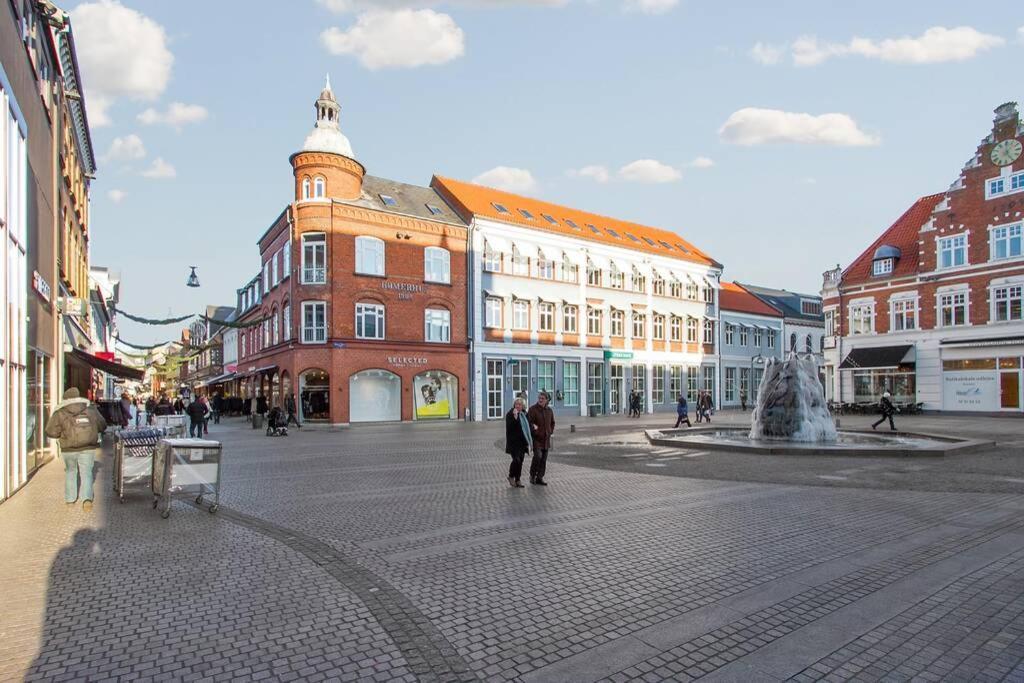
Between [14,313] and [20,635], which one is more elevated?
[14,313]

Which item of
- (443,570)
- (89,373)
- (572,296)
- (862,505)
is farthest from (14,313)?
(572,296)

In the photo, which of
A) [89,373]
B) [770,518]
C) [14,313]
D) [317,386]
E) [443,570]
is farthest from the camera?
[317,386]

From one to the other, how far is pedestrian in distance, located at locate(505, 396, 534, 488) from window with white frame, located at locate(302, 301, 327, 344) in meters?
25.9

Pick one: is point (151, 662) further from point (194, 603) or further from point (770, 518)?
point (770, 518)

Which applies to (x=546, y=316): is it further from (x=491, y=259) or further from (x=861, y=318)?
(x=861, y=318)

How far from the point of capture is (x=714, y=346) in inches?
2256

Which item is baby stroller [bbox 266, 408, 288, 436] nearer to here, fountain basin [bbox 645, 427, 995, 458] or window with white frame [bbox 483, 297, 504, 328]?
fountain basin [bbox 645, 427, 995, 458]

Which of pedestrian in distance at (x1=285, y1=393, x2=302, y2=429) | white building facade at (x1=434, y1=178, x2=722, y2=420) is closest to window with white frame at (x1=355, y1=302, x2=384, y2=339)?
pedestrian in distance at (x1=285, y1=393, x2=302, y2=429)

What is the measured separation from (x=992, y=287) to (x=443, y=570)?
4339 centimetres

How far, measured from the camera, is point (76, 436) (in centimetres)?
991

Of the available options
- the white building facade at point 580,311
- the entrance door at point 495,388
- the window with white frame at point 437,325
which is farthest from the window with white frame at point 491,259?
the entrance door at point 495,388

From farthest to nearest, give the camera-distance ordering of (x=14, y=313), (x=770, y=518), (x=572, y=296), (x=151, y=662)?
(x=572, y=296), (x=14, y=313), (x=770, y=518), (x=151, y=662)

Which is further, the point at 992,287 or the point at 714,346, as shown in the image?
the point at 714,346

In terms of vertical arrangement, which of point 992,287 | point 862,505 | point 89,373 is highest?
point 992,287
